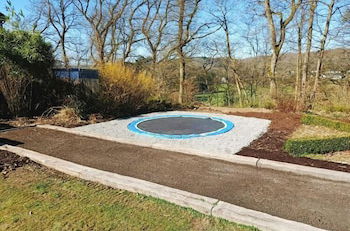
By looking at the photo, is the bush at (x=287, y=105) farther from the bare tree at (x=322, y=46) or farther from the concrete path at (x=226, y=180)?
the concrete path at (x=226, y=180)

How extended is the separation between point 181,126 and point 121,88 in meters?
2.76

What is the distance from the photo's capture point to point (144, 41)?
54.6ft

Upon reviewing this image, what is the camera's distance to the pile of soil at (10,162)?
3.36 metres

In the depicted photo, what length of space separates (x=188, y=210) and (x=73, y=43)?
20.0 meters

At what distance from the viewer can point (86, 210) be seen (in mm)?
2340

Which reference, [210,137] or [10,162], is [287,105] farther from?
[10,162]

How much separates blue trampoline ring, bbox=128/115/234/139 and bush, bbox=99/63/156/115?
49.7 inches

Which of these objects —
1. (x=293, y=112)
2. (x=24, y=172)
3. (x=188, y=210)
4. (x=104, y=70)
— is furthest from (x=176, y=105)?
(x=188, y=210)

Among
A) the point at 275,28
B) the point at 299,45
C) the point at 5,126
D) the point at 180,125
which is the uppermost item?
the point at 275,28

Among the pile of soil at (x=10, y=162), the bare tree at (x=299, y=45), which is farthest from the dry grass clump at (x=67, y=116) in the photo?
the bare tree at (x=299, y=45)

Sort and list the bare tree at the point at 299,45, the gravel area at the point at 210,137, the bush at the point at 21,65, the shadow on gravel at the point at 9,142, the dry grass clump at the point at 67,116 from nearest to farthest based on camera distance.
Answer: the gravel area at the point at 210,137
the shadow on gravel at the point at 9,142
the bush at the point at 21,65
the dry grass clump at the point at 67,116
the bare tree at the point at 299,45

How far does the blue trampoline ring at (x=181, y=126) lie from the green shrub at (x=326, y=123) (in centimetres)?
194

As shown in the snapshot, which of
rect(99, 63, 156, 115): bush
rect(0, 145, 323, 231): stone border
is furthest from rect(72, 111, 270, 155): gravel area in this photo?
rect(0, 145, 323, 231): stone border

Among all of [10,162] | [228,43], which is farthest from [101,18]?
[10,162]
